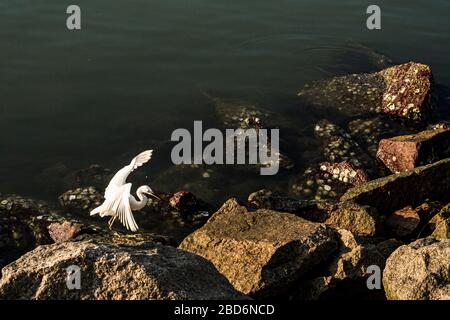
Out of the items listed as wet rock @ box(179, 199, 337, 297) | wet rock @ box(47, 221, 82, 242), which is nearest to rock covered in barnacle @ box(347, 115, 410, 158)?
wet rock @ box(179, 199, 337, 297)

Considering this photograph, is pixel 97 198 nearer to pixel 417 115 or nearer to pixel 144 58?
pixel 144 58

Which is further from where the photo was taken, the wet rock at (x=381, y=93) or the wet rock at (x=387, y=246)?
the wet rock at (x=381, y=93)

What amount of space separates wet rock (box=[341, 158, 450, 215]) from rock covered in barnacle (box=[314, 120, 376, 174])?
9.38 ft

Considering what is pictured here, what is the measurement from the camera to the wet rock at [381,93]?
19125mm

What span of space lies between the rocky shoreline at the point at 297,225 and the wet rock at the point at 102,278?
15 mm

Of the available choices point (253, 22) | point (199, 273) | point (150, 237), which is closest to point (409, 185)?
point (150, 237)

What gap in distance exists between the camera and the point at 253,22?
25.9m

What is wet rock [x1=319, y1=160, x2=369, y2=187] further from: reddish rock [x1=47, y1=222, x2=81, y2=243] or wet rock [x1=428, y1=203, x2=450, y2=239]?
reddish rock [x1=47, y1=222, x2=81, y2=243]

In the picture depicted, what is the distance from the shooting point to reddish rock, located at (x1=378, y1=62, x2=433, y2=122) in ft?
62.5

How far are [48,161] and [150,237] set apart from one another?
6010 millimetres

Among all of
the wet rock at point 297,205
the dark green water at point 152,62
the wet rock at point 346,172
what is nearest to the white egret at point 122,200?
the wet rock at point 297,205

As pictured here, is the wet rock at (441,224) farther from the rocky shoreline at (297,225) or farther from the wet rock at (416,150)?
the wet rock at (416,150)

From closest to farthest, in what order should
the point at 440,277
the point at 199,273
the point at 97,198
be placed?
the point at 199,273
the point at 440,277
the point at 97,198

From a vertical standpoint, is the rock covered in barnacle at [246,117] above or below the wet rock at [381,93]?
below
